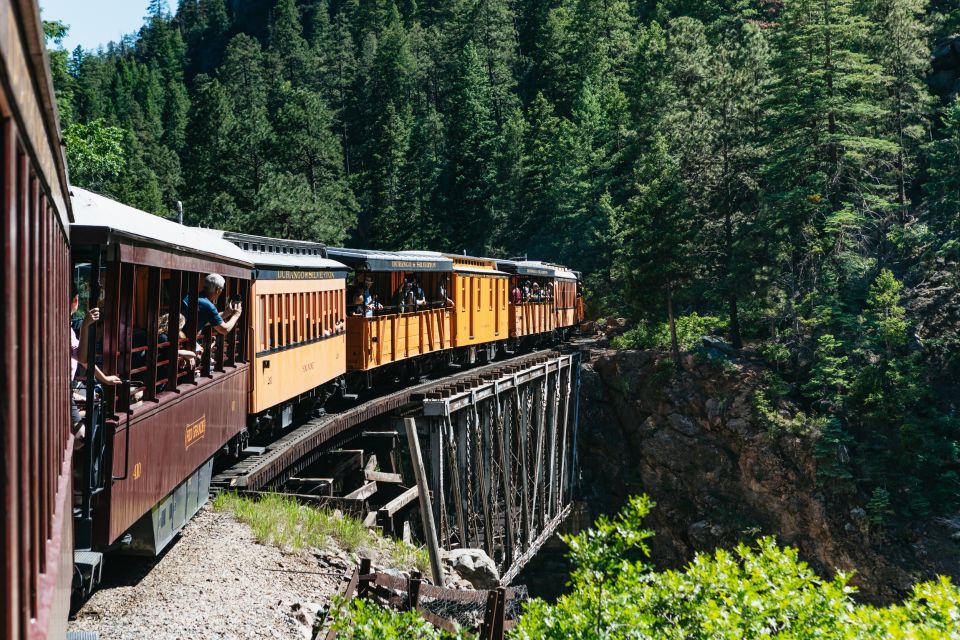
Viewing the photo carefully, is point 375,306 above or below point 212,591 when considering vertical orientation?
above

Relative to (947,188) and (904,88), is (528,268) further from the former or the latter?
(904,88)

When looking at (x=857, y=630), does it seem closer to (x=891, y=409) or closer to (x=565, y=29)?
(x=891, y=409)

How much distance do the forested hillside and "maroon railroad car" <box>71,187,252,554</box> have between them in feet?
62.0

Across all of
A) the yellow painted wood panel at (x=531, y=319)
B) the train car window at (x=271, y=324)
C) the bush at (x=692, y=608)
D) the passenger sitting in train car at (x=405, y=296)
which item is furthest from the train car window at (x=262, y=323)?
the yellow painted wood panel at (x=531, y=319)

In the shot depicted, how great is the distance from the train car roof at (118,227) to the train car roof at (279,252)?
10.4 ft

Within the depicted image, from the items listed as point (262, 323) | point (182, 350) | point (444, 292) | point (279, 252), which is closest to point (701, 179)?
point (444, 292)

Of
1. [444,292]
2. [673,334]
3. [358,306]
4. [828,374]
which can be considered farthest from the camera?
[673,334]

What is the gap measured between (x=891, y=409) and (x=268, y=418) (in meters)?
22.4

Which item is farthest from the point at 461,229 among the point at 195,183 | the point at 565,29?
the point at 565,29

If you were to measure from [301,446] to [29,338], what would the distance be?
11.6 meters

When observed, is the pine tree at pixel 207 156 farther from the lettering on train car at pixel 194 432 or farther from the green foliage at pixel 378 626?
the green foliage at pixel 378 626

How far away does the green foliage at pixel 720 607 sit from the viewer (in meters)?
6.38

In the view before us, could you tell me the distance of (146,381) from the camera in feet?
23.8

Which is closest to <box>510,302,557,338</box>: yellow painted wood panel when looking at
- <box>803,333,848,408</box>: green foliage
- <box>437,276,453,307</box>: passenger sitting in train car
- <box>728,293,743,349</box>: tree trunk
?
<box>728,293,743,349</box>: tree trunk
